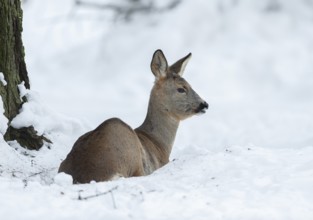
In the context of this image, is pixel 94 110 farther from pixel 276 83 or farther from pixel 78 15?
pixel 78 15

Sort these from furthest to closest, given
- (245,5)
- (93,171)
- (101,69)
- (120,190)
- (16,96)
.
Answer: (245,5)
(101,69)
(16,96)
(93,171)
(120,190)

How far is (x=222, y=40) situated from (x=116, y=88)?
11.9 ft

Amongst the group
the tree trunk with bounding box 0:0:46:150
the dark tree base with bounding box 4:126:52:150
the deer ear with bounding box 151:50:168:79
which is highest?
the deer ear with bounding box 151:50:168:79

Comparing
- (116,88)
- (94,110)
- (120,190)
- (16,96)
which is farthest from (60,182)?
(116,88)

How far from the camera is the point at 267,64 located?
1725 cm

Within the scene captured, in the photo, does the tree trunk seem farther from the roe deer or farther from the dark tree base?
the roe deer

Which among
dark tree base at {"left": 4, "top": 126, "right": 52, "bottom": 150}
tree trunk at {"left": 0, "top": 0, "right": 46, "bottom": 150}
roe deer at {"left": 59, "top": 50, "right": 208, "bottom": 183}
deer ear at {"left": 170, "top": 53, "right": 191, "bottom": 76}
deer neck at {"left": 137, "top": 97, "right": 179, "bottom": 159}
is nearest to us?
roe deer at {"left": 59, "top": 50, "right": 208, "bottom": 183}

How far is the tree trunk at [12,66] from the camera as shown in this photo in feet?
23.1

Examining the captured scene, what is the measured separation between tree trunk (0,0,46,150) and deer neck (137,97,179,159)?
1272mm

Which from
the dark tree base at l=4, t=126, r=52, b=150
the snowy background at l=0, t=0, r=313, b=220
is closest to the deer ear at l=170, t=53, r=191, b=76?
the snowy background at l=0, t=0, r=313, b=220

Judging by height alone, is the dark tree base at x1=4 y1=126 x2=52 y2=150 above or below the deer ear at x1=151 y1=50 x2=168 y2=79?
below

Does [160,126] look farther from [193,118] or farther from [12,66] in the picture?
[193,118]

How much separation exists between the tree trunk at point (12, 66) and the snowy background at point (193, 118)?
13 cm

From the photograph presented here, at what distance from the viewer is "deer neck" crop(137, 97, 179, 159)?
8.14m
